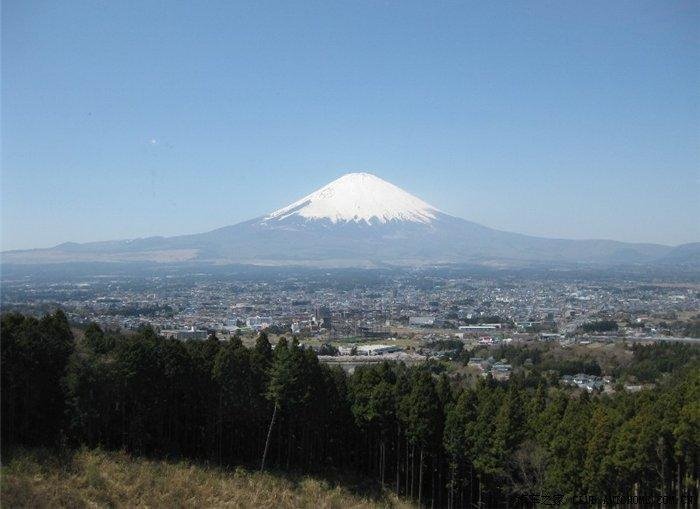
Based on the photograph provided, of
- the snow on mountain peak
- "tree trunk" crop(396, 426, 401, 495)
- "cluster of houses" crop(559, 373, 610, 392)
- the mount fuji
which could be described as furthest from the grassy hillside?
the snow on mountain peak

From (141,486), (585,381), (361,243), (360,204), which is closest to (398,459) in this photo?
(141,486)

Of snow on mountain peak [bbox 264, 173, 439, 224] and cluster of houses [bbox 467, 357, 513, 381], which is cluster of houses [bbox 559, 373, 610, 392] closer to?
cluster of houses [bbox 467, 357, 513, 381]

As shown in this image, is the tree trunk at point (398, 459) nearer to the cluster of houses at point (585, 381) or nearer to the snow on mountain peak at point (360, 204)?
the cluster of houses at point (585, 381)

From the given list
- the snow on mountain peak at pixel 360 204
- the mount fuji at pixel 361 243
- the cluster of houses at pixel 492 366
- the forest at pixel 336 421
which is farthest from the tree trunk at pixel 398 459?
the snow on mountain peak at pixel 360 204

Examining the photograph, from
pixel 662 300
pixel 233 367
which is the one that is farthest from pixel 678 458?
pixel 662 300

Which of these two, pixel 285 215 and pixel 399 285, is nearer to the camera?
pixel 399 285

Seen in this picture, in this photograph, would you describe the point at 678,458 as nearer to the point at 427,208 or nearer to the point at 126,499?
the point at 126,499
